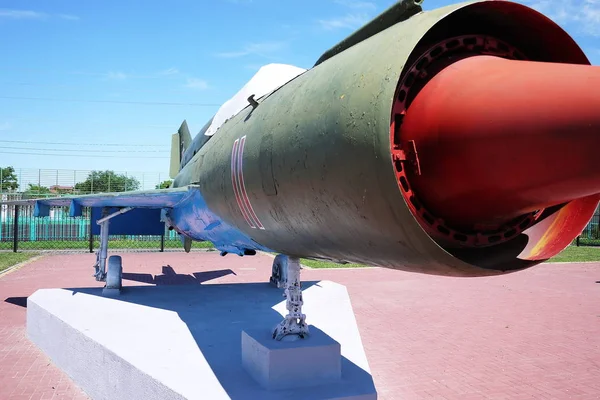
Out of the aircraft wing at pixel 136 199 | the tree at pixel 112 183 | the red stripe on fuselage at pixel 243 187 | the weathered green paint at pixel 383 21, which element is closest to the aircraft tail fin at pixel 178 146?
the aircraft wing at pixel 136 199

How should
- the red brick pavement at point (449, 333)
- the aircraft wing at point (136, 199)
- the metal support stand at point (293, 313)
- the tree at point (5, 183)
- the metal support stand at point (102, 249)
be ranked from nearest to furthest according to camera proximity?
the metal support stand at point (293, 313) → the red brick pavement at point (449, 333) → the aircraft wing at point (136, 199) → the metal support stand at point (102, 249) → the tree at point (5, 183)

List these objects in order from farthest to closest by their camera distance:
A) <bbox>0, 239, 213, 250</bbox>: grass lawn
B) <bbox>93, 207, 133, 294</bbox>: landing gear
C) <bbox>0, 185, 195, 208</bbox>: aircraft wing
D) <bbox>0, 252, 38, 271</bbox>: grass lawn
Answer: <bbox>0, 239, 213, 250</bbox>: grass lawn < <bbox>0, 252, 38, 271</bbox>: grass lawn < <bbox>93, 207, 133, 294</bbox>: landing gear < <bbox>0, 185, 195, 208</bbox>: aircraft wing

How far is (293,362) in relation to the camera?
160 inches

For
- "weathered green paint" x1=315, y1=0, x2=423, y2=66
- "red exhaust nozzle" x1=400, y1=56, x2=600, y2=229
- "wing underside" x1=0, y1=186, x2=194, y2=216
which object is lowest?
"wing underside" x1=0, y1=186, x2=194, y2=216

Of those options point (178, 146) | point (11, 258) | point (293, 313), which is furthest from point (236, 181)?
point (11, 258)

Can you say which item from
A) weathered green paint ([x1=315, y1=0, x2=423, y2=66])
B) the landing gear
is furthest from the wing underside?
weathered green paint ([x1=315, y1=0, x2=423, y2=66])

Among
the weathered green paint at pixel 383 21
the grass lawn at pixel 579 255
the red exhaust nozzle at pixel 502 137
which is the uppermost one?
the weathered green paint at pixel 383 21

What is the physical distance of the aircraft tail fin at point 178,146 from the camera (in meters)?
11.5

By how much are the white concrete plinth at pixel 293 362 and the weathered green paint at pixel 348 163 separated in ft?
4.79

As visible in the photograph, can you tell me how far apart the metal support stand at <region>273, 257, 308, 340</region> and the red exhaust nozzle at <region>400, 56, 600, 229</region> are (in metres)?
2.48

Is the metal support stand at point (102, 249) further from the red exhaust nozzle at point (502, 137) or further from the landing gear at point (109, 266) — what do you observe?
the red exhaust nozzle at point (502, 137)

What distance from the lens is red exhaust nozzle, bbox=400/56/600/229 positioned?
5.25ft

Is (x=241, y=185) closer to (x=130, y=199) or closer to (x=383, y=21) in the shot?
(x=383, y=21)

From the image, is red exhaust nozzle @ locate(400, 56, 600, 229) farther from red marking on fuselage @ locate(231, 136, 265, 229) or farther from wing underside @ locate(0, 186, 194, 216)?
wing underside @ locate(0, 186, 194, 216)
